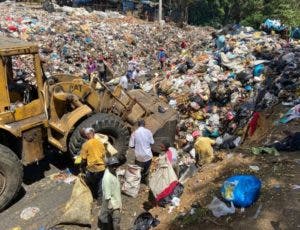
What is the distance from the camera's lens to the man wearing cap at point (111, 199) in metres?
5.71

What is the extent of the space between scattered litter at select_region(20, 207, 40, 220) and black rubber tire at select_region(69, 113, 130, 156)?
3.71 ft

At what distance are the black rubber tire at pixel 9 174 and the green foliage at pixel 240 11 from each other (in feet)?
93.9

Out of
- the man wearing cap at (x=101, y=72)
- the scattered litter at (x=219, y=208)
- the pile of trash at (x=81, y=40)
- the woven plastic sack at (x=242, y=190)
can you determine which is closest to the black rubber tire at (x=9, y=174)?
the scattered litter at (x=219, y=208)

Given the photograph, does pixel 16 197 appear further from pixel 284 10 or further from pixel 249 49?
pixel 284 10

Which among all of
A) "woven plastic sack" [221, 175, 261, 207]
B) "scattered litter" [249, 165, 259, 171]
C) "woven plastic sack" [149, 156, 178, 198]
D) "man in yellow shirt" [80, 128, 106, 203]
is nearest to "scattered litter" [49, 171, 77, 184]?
"man in yellow shirt" [80, 128, 106, 203]

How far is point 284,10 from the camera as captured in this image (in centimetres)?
3331

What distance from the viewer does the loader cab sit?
6453 mm

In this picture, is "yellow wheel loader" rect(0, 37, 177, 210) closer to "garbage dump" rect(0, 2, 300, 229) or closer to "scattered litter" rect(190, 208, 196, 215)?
"garbage dump" rect(0, 2, 300, 229)

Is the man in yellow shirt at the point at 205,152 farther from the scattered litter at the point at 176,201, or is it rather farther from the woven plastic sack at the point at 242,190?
the woven plastic sack at the point at 242,190

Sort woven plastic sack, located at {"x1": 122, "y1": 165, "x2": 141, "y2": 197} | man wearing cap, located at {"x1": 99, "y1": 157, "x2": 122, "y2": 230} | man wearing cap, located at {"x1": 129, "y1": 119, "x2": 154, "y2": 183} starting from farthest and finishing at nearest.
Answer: man wearing cap, located at {"x1": 129, "y1": 119, "x2": 154, "y2": 183} → woven plastic sack, located at {"x1": 122, "y1": 165, "x2": 141, "y2": 197} → man wearing cap, located at {"x1": 99, "y1": 157, "x2": 122, "y2": 230}

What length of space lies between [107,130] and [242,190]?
9.64ft

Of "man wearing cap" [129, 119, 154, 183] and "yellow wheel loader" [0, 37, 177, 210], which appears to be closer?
"yellow wheel loader" [0, 37, 177, 210]

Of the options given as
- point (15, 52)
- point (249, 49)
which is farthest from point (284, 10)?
point (15, 52)

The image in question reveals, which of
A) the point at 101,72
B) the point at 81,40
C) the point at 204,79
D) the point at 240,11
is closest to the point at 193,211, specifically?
the point at 204,79
